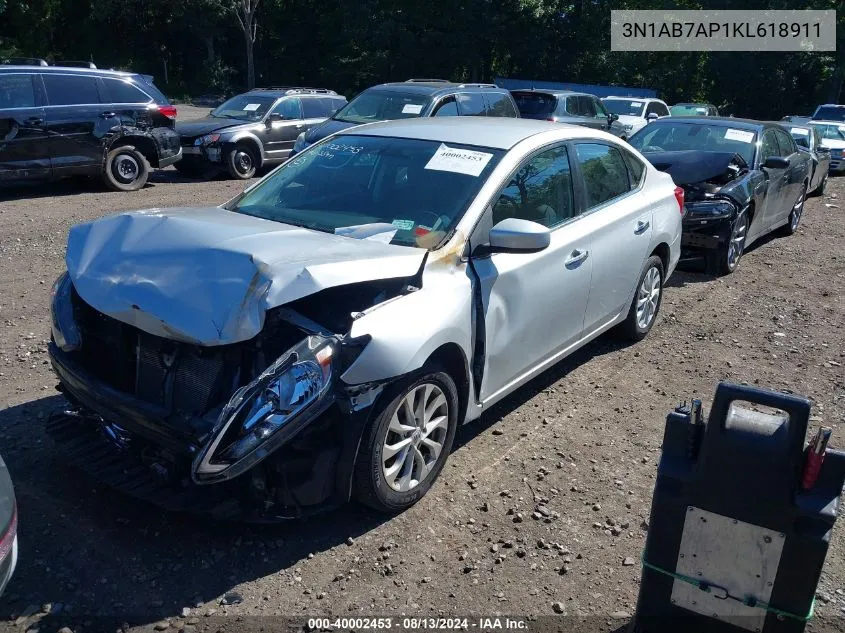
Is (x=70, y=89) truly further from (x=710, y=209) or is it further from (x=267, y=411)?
(x=267, y=411)

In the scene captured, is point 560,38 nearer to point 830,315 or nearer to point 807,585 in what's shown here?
point 830,315

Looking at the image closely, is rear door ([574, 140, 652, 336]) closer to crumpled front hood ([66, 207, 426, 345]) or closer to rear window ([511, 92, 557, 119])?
crumpled front hood ([66, 207, 426, 345])

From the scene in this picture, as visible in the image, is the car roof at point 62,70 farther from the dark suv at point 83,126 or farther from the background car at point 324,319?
the background car at point 324,319

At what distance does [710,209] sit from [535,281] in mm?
4564

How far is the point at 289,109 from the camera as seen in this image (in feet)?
47.1

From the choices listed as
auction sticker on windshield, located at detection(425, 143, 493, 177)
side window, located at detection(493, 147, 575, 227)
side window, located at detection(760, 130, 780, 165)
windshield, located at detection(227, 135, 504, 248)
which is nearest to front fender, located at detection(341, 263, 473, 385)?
windshield, located at detection(227, 135, 504, 248)

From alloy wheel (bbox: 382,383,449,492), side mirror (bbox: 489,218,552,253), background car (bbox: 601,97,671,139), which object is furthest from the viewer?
background car (bbox: 601,97,671,139)

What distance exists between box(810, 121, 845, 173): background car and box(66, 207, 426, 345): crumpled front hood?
1832cm

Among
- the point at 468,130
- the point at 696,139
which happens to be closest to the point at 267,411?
the point at 468,130

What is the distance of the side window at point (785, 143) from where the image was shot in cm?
984

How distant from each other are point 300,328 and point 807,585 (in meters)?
2.08

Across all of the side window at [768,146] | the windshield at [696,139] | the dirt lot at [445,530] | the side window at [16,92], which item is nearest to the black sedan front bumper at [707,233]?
the windshield at [696,139]

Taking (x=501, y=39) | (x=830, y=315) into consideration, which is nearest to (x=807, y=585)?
(x=830, y=315)

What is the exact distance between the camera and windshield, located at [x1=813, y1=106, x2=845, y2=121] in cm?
2571
